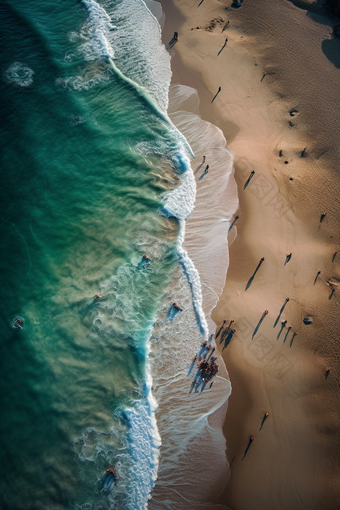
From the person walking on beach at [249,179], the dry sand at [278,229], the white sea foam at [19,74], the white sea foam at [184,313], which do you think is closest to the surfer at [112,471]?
the white sea foam at [184,313]

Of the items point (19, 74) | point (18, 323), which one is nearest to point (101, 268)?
point (18, 323)

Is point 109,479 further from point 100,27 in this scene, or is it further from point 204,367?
point 100,27

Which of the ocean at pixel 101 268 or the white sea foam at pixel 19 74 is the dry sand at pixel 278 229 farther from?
the white sea foam at pixel 19 74

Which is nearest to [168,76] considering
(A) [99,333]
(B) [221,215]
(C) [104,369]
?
(B) [221,215]

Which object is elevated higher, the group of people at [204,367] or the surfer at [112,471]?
the group of people at [204,367]

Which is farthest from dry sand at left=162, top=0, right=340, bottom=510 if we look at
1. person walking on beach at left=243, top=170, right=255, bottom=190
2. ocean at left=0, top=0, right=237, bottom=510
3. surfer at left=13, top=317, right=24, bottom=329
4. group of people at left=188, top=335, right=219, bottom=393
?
surfer at left=13, top=317, right=24, bottom=329

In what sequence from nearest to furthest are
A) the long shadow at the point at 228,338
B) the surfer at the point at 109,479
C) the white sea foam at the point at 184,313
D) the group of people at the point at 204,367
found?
the surfer at the point at 109,479, the white sea foam at the point at 184,313, the group of people at the point at 204,367, the long shadow at the point at 228,338

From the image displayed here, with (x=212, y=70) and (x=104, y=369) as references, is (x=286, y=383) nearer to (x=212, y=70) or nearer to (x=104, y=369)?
(x=104, y=369)
